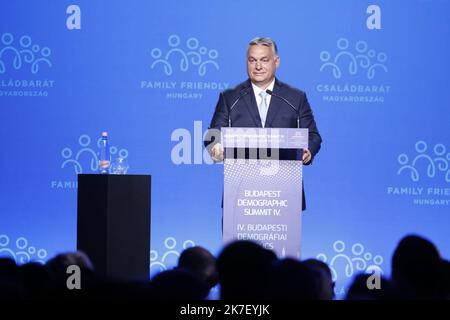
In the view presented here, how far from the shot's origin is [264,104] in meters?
6.10

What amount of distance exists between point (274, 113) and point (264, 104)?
136mm

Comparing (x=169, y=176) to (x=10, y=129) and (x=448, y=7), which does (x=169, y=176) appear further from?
(x=448, y=7)

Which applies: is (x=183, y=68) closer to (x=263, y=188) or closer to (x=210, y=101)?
(x=210, y=101)

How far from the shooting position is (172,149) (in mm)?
6645

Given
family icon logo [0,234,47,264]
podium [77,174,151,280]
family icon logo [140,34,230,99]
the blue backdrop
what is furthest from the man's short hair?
family icon logo [0,234,47,264]

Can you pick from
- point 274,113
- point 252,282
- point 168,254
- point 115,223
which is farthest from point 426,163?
point 252,282

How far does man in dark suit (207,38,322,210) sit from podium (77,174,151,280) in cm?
125

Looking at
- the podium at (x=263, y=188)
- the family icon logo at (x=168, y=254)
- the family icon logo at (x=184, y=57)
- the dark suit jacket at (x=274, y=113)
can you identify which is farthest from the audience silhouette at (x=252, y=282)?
the family icon logo at (x=184, y=57)

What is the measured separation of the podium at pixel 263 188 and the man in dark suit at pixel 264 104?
4.38 feet

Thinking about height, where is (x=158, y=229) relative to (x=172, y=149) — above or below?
below

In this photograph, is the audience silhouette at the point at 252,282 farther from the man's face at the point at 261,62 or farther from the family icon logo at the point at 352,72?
the family icon logo at the point at 352,72

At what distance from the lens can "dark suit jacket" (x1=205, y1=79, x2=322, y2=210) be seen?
5953 millimetres
